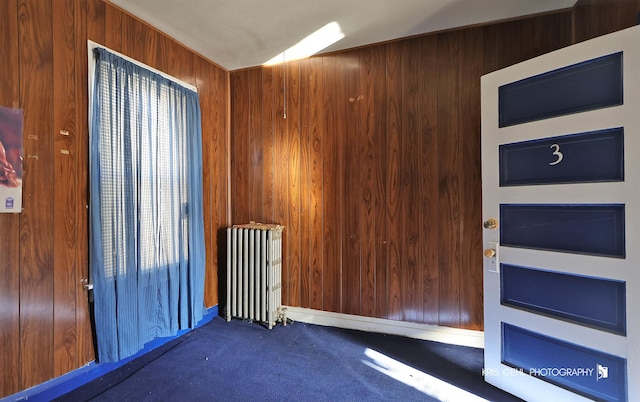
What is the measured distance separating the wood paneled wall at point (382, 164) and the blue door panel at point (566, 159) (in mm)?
504

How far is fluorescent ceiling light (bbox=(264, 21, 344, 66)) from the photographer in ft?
7.58

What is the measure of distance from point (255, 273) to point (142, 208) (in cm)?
113

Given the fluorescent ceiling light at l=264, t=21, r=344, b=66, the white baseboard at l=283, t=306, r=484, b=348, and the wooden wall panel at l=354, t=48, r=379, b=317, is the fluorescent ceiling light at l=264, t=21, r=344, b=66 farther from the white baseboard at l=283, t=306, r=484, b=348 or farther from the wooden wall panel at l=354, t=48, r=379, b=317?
the white baseboard at l=283, t=306, r=484, b=348

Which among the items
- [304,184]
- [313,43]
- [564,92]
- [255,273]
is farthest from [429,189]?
[255,273]

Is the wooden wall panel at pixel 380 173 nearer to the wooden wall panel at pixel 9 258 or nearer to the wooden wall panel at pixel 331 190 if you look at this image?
the wooden wall panel at pixel 331 190

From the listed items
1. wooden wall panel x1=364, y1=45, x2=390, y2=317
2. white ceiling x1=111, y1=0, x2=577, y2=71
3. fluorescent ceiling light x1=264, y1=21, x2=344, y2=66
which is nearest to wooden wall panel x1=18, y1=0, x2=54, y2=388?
white ceiling x1=111, y1=0, x2=577, y2=71

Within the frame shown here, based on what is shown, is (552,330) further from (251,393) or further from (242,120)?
(242,120)

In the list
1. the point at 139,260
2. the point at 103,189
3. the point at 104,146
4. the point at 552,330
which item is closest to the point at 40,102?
the point at 104,146

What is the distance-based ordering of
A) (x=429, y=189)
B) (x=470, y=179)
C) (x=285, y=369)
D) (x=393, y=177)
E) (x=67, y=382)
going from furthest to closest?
(x=393, y=177), (x=429, y=189), (x=470, y=179), (x=285, y=369), (x=67, y=382)

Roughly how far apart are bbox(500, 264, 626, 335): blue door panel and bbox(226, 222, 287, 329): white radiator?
73.7 inches

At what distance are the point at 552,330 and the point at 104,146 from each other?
121 inches

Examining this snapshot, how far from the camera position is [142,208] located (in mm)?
2121

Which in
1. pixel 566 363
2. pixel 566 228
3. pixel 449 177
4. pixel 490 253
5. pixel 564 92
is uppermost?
pixel 564 92

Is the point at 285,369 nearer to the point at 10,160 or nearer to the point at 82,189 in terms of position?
the point at 82,189
